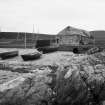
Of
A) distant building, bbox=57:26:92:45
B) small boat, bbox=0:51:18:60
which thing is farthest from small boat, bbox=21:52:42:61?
distant building, bbox=57:26:92:45

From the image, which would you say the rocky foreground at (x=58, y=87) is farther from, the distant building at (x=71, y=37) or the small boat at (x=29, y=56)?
the distant building at (x=71, y=37)

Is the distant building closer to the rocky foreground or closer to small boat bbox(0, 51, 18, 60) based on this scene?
small boat bbox(0, 51, 18, 60)

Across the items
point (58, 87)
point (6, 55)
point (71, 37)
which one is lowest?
point (58, 87)

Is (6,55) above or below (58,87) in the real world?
above

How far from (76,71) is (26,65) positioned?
13.5 ft

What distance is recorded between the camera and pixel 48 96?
21.6 ft

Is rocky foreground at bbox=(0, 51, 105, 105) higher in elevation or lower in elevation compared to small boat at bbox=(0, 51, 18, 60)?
lower

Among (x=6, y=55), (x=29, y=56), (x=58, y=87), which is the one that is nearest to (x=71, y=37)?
(x=29, y=56)

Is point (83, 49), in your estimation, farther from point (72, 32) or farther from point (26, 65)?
point (26, 65)

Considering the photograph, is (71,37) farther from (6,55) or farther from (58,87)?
(58,87)

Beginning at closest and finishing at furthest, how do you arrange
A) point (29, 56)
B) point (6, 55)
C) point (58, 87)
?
point (58, 87), point (29, 56), point (6, 55)

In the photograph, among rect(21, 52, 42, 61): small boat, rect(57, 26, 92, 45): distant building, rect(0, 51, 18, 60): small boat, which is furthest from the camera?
rect(57, 26, 92, 45): distant building

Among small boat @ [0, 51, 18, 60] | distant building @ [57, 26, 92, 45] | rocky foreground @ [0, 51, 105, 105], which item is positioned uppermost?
distant building @ [57, 26, 92, 45]

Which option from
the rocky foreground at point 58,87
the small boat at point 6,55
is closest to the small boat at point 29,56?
the small boat at point 6,55
